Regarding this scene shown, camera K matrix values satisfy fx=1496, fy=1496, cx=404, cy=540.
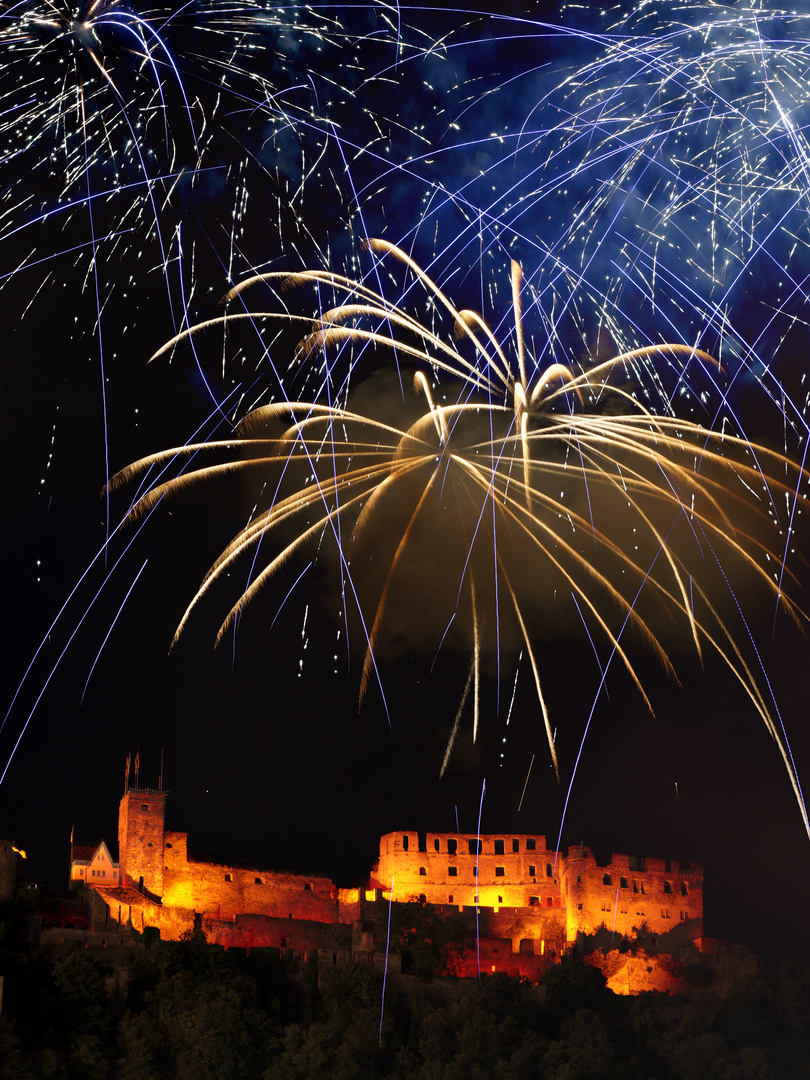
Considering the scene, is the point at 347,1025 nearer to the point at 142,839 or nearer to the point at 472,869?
the point at 142,839

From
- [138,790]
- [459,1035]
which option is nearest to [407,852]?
[138,790]

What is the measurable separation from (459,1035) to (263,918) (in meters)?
10.8

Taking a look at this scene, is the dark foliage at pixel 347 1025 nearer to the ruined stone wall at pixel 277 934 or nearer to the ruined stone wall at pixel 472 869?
the ruined stone wall at pixel 277 934

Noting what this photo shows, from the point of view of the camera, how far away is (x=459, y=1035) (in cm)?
4338

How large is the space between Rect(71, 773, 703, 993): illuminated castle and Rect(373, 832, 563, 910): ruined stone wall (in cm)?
4

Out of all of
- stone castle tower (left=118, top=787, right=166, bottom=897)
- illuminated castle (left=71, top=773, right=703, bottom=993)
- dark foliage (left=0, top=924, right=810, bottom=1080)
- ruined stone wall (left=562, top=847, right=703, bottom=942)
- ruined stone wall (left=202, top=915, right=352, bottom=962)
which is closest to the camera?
dark foliage (left=0, top=924, right=810, bottom=1080)

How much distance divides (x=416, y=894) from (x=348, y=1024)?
14.3 m

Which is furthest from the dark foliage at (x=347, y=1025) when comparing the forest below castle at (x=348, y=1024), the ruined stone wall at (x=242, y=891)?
the ruined stone wall at (x=242, y=891)

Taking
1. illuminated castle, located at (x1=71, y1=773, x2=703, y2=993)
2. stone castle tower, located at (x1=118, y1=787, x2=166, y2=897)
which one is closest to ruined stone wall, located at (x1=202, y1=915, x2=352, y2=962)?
illuminated castle, located at (x1=71, y1=773, x2=703, y2=993)

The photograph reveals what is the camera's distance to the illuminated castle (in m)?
51.8

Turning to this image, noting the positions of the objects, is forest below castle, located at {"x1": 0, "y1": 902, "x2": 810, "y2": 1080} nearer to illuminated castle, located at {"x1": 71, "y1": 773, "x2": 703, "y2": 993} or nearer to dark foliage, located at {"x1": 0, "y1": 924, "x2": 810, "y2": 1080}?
dark foliage, located at {"x1": 0, "y1": 924, "x2": 810, "y2": 1080}

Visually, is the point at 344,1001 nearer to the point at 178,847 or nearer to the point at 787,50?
the point at 178,847

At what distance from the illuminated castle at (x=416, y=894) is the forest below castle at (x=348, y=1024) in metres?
2.75

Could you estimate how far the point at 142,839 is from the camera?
53.3m
